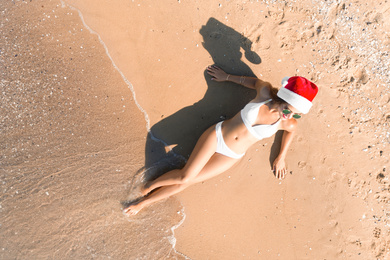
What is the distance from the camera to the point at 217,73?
429 cm

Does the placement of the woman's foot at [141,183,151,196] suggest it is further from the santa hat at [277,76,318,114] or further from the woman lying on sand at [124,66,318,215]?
the santa hat at [277,76,318,114]

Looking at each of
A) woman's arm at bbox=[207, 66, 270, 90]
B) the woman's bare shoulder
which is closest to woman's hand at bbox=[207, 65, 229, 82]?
woman's arm at bbox=[207, 66, 270, 90]

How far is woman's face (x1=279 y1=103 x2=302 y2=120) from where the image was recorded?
3.58 metres

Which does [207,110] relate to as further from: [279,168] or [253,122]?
[279,168]

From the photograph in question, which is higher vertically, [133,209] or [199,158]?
[199,158]

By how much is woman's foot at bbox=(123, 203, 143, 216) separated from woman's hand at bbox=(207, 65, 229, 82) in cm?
240

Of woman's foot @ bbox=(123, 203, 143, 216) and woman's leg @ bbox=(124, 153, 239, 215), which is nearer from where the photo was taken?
→ woman's leg @ bbox=(124, 153, 239, 215)

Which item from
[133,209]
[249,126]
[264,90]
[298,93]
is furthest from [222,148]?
[133,209]

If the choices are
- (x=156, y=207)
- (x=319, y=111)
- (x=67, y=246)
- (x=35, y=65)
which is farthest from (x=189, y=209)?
(x=35, y=65)

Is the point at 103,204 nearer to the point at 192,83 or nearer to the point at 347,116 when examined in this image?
the point at 192,83

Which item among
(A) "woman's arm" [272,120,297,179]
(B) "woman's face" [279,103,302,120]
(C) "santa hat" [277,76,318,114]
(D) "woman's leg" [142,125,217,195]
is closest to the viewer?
(C) "santa hat" [277,76,318,114]

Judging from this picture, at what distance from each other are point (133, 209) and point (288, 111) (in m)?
2.83

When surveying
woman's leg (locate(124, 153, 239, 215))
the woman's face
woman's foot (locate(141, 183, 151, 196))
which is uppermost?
the woman's face

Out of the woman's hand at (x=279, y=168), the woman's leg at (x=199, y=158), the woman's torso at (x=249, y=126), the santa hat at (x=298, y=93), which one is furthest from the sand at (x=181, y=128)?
the santa hat at (x=298, y=93)
